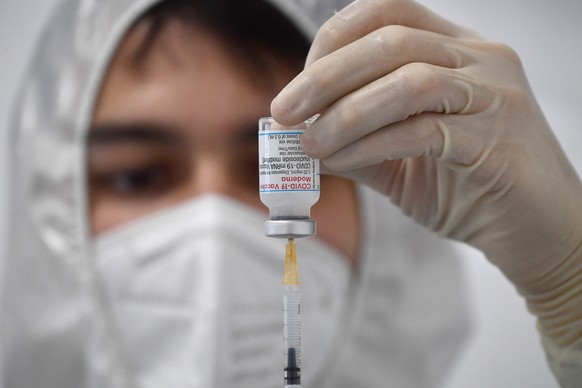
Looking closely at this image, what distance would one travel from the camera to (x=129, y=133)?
1353 millimetres

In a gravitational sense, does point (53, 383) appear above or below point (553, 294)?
below

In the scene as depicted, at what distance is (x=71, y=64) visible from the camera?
4.29 feet

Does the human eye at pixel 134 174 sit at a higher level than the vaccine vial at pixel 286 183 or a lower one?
higher

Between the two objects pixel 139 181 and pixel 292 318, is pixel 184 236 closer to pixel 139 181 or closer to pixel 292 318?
pixel 139 181

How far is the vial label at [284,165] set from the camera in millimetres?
743

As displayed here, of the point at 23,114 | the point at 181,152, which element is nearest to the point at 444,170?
the point at 181,152

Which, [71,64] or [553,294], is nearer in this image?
[553,294]

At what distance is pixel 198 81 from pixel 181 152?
0.17 m

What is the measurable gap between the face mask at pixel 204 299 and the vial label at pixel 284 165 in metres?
0.55

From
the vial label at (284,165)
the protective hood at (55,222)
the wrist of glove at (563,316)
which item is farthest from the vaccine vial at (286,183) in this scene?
the protective hood at (55,222)

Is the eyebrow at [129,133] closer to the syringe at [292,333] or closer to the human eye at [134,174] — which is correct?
the human eye at [134,174]

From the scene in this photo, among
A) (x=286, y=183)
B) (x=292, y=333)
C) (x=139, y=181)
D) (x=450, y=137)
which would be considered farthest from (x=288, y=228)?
(x=139, y=181)

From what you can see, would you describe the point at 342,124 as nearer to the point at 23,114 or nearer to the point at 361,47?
the point at 361,47

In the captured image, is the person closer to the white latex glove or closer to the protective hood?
the protective hood
